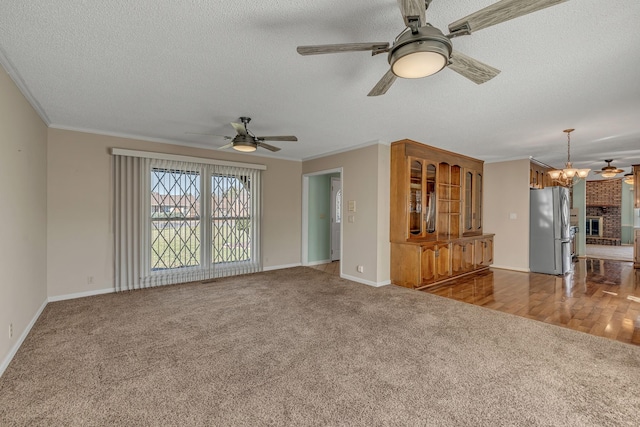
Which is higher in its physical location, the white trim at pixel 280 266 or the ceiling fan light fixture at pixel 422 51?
the ceiling fan light fixture at pixel 422 51

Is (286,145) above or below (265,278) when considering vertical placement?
above

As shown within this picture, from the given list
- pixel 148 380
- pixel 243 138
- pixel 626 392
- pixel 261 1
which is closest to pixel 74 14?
pixel 261 1

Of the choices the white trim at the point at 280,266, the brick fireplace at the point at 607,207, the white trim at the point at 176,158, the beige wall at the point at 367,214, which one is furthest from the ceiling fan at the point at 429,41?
the brick fireplace at the point at 607,207

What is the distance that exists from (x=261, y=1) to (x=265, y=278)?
4.50 m

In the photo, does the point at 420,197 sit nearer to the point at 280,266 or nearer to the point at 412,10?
the point at 280,266

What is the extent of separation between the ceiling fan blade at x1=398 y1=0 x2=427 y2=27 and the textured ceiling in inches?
14.1

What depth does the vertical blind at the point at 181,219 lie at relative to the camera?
4562 mm

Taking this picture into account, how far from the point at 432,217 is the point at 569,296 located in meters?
2.27

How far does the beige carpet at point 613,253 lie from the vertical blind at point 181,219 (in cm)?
923

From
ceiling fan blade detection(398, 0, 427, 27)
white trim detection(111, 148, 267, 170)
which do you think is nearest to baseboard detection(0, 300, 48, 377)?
white trim detection(111, 148, 267, 170)

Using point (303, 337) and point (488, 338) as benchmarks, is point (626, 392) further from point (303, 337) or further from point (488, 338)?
point (303, 337)

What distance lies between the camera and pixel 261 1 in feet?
5.51

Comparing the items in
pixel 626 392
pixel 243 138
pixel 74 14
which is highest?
pixel 74 14

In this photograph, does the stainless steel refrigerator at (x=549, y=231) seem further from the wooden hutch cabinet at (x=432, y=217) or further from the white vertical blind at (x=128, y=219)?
the white vertical blind at (x=128, y=219)
